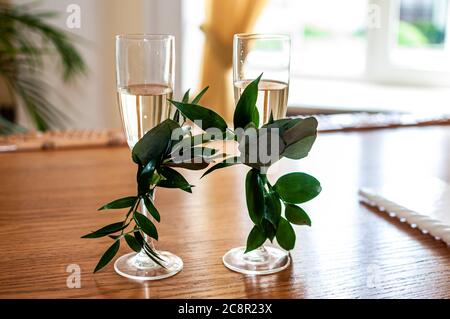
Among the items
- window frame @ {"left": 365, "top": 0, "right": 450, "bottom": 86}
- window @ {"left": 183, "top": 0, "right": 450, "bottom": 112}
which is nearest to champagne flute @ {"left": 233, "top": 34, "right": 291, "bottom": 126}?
window @ {"left": 183, "top": 0, "right": 450, "bottom": 112}

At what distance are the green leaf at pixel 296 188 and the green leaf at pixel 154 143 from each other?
5.2 inches

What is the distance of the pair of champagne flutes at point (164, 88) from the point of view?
0.72 m

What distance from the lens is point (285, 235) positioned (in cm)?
72

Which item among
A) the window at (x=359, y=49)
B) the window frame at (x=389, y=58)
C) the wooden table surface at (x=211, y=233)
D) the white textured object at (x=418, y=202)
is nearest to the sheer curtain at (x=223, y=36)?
the window at (x=359, y=49)

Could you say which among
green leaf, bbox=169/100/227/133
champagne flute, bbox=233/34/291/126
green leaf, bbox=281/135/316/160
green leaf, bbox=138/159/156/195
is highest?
champagne flute, bbox=233/34/291/126

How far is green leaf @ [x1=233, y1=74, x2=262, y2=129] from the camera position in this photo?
694 mm

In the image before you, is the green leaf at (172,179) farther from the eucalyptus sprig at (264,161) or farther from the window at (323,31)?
the window at (323,31)

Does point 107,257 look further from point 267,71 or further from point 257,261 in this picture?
point 267,71

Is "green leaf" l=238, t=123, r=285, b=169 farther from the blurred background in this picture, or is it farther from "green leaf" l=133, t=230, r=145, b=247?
the blurred background

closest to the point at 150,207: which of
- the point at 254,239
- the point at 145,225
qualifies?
the point at 145,225

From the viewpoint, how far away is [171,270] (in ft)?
2.41

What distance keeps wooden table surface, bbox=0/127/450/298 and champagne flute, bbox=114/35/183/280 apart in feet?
0.09

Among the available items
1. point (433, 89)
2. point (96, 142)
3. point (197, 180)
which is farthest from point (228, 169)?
point (433, 89)
